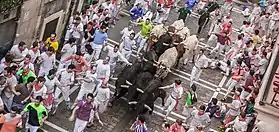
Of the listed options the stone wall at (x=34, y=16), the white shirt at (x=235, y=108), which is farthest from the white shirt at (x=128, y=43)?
the white shirt at (x=235, y=108)

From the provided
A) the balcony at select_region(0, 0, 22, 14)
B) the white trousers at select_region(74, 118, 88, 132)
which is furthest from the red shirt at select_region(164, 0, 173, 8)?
the white trousers at select_region(74, 118, 88, 132)

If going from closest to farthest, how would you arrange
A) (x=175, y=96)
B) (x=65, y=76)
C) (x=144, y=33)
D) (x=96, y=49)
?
(x=65, y=76)
(x=175, y=96)
(x=96, y=49)
(x=144, y=33)

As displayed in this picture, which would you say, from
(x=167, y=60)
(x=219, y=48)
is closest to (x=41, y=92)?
(x=167, y=60)

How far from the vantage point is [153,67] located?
22922 mm

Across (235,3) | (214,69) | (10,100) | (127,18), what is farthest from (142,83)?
(235,3)

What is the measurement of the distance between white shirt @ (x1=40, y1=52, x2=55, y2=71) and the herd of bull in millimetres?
2464

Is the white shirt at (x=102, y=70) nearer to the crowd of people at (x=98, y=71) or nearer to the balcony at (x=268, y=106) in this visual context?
the crowd of people at (x=98, y=71)

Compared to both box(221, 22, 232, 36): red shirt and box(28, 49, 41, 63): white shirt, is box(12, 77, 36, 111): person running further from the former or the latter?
box(221, 22, 232, 36): red shirt

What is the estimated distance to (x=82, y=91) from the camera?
20.0 metres

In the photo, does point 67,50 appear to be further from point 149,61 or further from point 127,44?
point 149,61

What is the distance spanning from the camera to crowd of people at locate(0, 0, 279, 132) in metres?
18.0

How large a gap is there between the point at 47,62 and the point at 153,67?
421 cm

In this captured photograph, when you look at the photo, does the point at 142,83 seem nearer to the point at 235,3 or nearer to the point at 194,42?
the point at 194,42

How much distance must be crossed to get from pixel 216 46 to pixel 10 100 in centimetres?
1253
